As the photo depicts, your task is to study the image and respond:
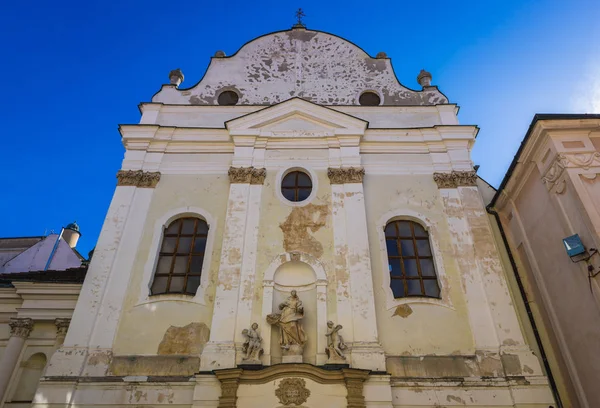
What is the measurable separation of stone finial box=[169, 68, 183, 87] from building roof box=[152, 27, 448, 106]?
1.31 ft

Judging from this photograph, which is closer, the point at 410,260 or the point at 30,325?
the point at 410,260

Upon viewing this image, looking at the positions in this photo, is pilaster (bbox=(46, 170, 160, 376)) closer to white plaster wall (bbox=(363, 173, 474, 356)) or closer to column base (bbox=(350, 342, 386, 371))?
column base (bbox=(350, 342, 386, 371))

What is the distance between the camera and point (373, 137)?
41.1 feet

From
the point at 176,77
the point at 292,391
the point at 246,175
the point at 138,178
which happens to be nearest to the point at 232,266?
the point at 246,175

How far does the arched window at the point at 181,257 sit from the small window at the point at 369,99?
648 cm

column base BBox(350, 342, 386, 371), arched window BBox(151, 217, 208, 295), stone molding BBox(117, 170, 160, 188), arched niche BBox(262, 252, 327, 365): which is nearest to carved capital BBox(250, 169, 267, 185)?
arched window BBox(151, 217, 208, 295)

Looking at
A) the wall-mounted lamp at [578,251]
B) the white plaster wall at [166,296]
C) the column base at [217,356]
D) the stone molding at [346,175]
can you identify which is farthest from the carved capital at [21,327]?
the wall-mounted lamp at [578,251]

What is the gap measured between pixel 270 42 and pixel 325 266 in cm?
899

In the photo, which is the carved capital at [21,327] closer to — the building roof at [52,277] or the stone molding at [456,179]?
the building roof at [52,277]

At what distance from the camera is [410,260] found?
10.6 metres

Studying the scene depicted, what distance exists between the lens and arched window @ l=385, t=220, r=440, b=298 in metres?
10.1

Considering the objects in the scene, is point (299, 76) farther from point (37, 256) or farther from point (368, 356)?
point (37, 256)

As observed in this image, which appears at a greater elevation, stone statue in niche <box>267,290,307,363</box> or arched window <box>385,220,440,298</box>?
arched window <box>385,220,440,298</box>

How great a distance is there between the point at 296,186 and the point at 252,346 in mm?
4593
